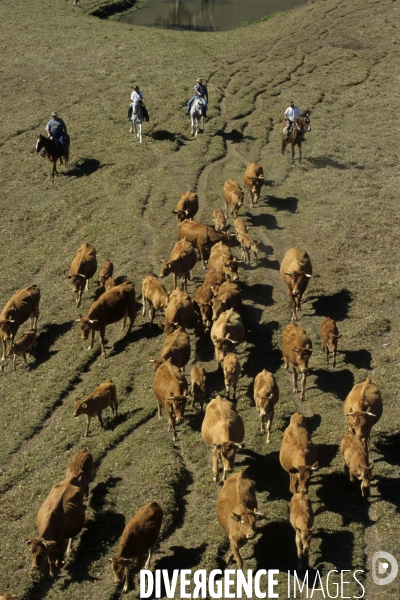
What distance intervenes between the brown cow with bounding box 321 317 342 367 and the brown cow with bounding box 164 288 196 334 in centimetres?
354

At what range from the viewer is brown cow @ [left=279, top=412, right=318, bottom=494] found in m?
15.6

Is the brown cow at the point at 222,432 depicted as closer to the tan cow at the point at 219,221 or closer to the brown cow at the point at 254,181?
the tan cow at the point at 219,221

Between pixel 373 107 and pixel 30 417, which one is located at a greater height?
pixel 373 107

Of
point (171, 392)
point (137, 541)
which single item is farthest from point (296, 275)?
point (137, 541)

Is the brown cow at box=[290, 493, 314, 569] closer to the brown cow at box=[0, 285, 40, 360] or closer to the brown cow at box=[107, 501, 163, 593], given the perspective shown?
the brown cow at box=[107, 501, 163, 593]

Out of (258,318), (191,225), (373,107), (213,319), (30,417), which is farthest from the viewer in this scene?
(373,107)

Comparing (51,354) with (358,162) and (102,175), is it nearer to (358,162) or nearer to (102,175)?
(102,175)

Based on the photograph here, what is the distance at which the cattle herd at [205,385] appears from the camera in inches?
580

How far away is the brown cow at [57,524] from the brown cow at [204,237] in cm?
1119

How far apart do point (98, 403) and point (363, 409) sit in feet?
20.0

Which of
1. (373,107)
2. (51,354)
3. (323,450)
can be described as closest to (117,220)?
(51,354)

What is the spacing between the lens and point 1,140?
36656 mm

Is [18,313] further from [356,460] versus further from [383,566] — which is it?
[383,566]

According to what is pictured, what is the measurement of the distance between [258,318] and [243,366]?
2396 mm
